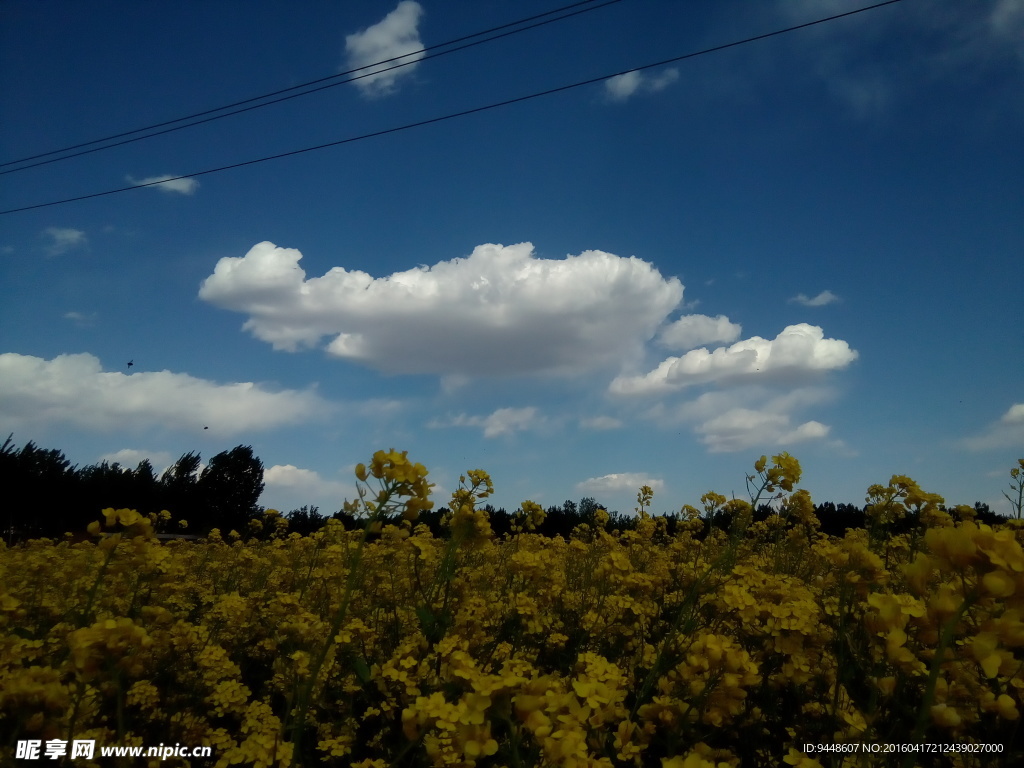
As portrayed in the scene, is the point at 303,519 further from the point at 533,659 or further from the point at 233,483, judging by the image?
the point at 233,483

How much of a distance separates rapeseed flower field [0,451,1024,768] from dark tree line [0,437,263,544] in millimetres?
12414

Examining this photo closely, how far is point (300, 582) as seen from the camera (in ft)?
14.0

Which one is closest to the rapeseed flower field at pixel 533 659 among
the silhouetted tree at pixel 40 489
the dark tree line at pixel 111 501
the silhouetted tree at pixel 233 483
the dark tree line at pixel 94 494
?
the dark tree line at pixel 111 501

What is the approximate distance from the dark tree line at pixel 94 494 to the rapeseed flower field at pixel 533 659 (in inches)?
489

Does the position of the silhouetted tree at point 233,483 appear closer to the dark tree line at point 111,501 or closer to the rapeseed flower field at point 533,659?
the dark tree line at point 111,501

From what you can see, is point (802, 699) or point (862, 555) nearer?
point (862, 555)

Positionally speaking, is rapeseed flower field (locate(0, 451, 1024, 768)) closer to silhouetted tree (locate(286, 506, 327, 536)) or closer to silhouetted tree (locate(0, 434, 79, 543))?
silhouetted tree (locate(286, 506, 327, 536))

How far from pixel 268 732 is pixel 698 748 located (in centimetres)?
150

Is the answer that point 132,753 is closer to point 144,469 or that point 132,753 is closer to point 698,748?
point 698,748

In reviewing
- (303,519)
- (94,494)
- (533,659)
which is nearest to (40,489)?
(94,494)

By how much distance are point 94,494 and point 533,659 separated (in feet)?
80.7

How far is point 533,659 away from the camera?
2.67 meters

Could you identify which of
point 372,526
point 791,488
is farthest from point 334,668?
point 791,488

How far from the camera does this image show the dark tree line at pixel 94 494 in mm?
18797
